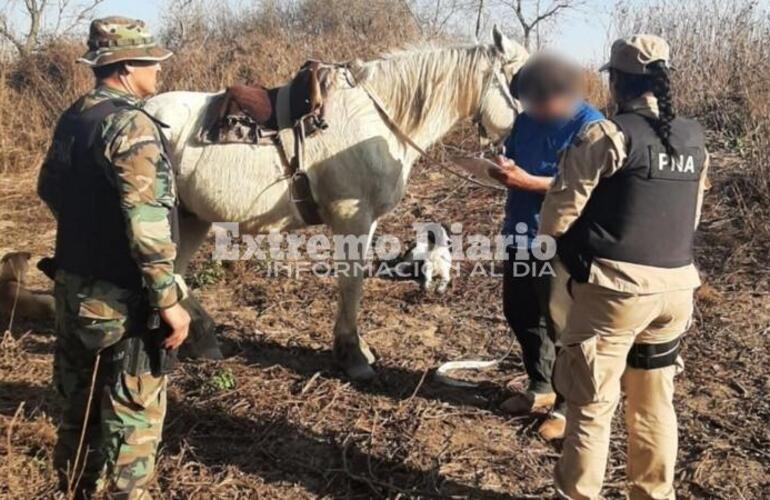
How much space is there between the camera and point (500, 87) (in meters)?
4.06

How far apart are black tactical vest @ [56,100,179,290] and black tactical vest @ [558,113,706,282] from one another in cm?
153

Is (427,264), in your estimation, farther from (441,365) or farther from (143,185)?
(143,185)

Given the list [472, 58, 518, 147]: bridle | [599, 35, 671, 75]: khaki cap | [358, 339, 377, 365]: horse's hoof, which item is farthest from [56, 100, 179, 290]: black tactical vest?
[472, 58, 518, 147]: bridle

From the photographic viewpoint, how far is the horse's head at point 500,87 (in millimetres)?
3994

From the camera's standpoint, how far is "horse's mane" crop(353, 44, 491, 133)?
4.07 m

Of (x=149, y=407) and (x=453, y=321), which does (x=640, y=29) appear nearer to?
(x=453, y=321)

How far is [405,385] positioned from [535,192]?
4.91 feet

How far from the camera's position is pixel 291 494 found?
305 cm

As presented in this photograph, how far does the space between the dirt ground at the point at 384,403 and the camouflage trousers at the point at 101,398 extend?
9.5 inches

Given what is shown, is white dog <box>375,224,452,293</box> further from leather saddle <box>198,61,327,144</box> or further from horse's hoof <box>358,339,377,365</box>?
leather saddle <box>198,61,327,144</box>

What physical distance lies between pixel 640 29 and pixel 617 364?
863 centimetres

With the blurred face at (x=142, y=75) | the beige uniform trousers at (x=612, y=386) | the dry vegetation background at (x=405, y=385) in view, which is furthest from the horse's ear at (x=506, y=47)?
the blurred face at (x=142, y=75)

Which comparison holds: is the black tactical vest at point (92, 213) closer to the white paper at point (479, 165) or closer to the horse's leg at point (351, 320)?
the white paper at point (479, 165)

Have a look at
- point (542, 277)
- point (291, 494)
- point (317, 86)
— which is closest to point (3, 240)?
point (317, 86)
